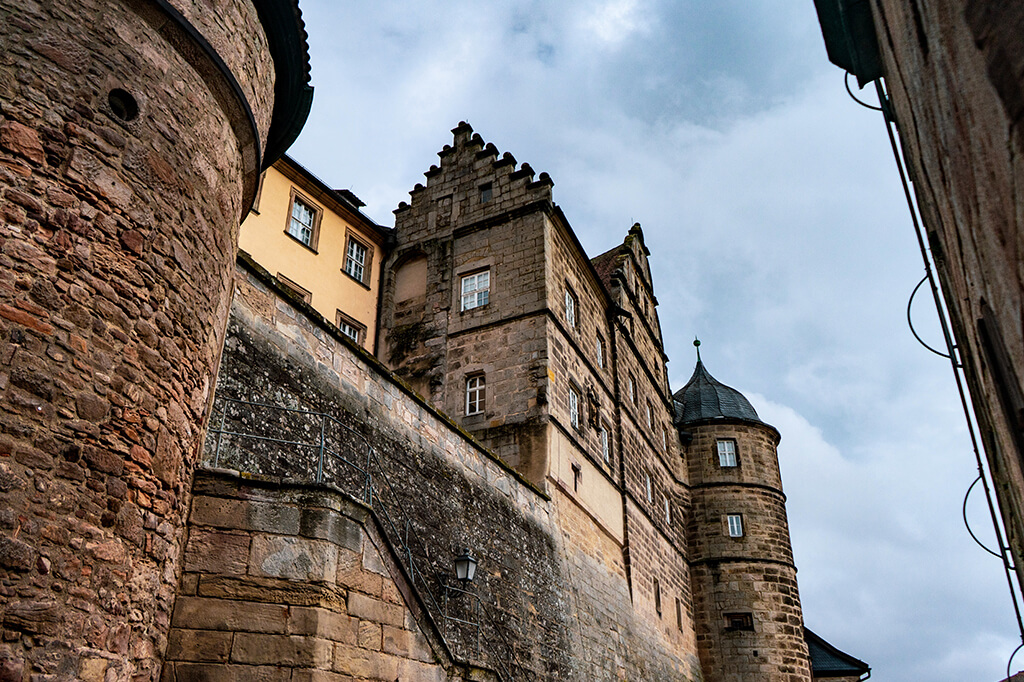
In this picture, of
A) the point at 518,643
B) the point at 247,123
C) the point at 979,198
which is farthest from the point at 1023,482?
the point at 518,643

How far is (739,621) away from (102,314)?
23281 millimetres

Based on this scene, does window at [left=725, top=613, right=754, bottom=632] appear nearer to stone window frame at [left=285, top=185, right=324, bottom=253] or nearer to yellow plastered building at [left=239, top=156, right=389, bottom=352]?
yellow plastered building at [left=239, top=156, right=389, bottom=352]

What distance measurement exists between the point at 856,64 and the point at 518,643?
370 inches

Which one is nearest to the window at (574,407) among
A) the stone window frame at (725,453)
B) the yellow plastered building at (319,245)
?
the yellow plastered building at (319,245)

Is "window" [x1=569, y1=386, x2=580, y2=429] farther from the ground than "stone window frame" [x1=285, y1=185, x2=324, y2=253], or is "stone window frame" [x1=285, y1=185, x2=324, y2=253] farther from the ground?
"stone window frame" [x1=285, y1=185, x2=324, y2=253]

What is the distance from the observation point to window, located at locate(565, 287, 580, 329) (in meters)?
20.1

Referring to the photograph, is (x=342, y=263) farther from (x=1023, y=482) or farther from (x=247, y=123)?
(x=1023, y=482)

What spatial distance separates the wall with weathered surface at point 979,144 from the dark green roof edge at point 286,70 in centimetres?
637

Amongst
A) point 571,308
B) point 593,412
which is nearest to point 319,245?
point 571,308

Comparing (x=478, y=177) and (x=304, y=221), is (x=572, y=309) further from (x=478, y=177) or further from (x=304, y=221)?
(x=304, y=221)

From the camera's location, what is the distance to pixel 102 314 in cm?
604

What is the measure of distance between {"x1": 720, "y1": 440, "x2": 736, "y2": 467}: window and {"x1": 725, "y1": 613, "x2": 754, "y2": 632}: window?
5214mm

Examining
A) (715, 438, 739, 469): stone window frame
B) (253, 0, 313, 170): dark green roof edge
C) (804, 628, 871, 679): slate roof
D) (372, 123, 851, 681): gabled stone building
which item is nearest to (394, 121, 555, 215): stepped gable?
(372, 123, 851, 681): gabled stone building

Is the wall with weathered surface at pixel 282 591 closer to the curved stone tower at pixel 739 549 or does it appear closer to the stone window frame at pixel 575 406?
the stone window frame at pixel 575 406
